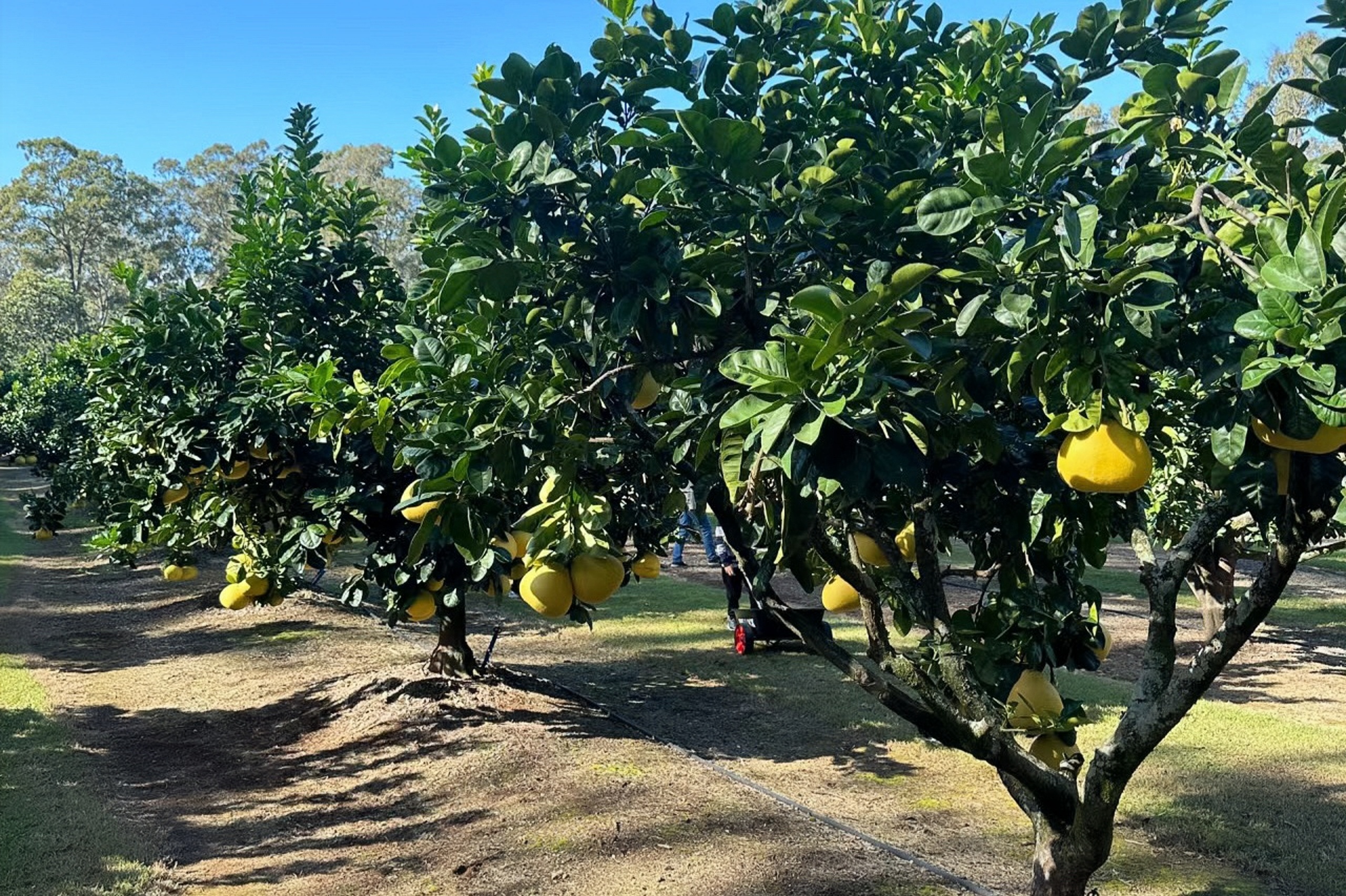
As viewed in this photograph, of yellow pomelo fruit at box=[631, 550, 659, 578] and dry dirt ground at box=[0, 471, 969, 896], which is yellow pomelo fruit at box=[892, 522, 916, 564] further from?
yellow pomelo fruit at box=[631, 550, 659, 578]

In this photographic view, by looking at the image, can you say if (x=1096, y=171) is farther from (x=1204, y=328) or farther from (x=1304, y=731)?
(x=1304, y=731)

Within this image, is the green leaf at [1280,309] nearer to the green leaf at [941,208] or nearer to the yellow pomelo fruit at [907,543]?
the green leaf at [941,208]

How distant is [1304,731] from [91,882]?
675 centimetres

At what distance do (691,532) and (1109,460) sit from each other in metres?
6.53

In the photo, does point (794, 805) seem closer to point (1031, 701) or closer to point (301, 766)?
point (1031, 701)

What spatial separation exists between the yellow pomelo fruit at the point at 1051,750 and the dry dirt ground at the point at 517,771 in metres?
1.12

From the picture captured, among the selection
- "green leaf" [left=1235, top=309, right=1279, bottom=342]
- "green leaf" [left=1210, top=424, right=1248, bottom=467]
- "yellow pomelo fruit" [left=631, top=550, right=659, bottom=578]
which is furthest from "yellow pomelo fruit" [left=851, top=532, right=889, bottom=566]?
"yellow pomelo fruit" [left=631, top=550, right=659, bottom=578]

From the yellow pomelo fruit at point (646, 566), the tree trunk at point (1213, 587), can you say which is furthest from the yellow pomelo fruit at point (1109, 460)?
the tree trunk at point (1213, 587)

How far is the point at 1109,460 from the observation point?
1854mm

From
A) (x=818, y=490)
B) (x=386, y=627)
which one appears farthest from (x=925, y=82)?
(x=386, y=627)

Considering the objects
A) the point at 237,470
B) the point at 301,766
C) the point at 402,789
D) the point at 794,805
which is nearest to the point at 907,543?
the point at 794,805

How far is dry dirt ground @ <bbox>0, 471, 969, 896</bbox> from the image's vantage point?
420cm

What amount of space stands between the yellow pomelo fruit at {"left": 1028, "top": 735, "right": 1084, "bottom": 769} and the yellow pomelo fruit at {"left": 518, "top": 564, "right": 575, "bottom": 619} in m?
1.53

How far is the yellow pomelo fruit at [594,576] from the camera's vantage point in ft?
8.96
